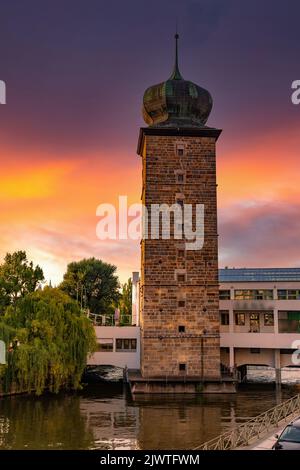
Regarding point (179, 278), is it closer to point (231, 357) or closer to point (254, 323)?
point (231, 357)

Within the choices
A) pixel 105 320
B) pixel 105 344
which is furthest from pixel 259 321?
pixel 105 320

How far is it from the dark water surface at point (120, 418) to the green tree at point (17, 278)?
8.17 m

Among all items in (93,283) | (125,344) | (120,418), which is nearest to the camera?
Answer: (120,418)

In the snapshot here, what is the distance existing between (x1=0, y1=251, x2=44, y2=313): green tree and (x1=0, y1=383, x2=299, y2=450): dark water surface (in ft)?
26.8

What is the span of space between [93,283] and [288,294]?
3341cm

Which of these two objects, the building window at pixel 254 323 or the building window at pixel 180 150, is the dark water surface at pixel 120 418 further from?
the building window at pixel 180 150

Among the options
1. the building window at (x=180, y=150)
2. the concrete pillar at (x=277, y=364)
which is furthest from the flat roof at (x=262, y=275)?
the building window at (x=180, y=150)

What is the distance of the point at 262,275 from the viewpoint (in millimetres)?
54281

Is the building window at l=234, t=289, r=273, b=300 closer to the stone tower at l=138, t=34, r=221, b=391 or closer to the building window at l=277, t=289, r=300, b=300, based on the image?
the building window at l=277, t=289, r=300, b=300

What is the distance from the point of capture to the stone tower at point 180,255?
42688 millimetres

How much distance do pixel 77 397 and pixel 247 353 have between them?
16.7m

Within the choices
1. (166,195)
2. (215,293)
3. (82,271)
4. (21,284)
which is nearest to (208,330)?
(215,293)

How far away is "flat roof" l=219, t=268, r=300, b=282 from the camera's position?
53.8 meters

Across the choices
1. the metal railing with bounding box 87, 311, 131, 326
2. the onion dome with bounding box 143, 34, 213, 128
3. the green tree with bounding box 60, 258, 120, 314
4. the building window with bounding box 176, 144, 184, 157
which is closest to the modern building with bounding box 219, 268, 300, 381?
the metal railing with bounding box 87, 311, 131, 326
